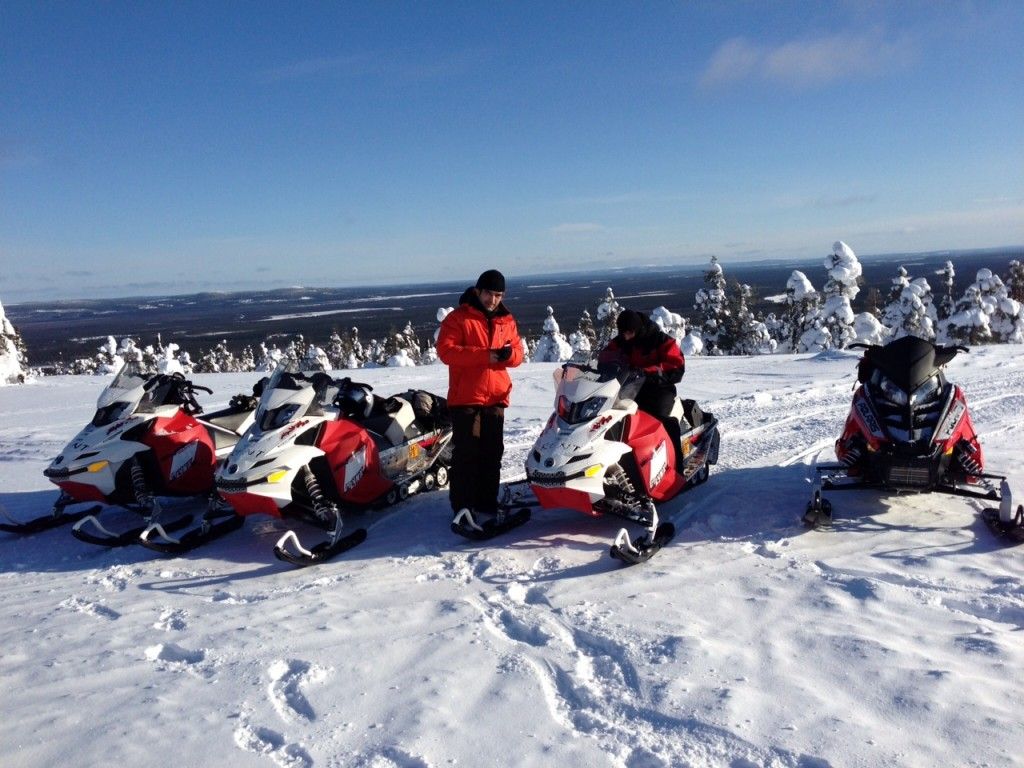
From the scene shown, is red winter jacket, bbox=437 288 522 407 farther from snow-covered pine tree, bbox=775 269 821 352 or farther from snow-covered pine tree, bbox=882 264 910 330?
snow-covered pine tree, bbox=882 264 910 330

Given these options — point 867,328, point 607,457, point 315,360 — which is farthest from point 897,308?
point 315,360

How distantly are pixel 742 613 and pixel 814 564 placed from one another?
0.81m

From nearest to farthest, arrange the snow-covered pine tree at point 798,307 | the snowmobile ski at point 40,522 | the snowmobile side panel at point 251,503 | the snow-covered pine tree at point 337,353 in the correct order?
the snowmobile side panel at point 251,503 < the snowmobile ski at point 40,522 < the snow-covered pine tree at point 798,307 < the snow-covered pine tree at point 337,353

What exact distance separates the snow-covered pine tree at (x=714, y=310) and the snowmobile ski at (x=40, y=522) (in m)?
33.6

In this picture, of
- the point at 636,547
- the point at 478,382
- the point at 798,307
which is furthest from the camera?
the point at 798,307

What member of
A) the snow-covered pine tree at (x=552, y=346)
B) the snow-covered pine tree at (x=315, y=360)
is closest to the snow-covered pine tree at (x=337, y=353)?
the snow-covered pine tree at (x=315, y=360)

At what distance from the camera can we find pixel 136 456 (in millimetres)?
5539

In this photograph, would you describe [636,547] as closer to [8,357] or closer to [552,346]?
[8,357]

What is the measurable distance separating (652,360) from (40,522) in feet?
16.1

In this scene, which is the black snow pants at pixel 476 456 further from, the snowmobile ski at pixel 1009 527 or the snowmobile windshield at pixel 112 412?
the snowmobile ski at pixel 1009 527

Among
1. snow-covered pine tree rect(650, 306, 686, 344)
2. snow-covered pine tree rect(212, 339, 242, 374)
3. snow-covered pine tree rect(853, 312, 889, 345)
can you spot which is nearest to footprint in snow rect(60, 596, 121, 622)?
snow-covered pine tree rect(650, 306, 686, 344)

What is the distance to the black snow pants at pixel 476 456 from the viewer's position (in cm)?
516

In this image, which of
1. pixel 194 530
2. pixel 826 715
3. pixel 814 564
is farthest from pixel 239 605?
pixel 814 564

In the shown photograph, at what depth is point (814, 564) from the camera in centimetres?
418
